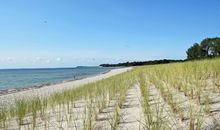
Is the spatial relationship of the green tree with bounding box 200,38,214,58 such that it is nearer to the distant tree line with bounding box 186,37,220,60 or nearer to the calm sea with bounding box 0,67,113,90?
the distant tree line with bounding box 186,37,220,60

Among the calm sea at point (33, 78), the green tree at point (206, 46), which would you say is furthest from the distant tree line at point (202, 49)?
the calm sea at point (33, 78)

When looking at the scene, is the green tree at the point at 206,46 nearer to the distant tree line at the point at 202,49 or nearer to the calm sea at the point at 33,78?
the distant tree line at the point at 202,49

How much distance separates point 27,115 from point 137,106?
7.77 feet

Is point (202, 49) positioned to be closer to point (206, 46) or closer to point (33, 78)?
point (206, 46)

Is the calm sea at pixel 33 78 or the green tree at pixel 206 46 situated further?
the green tree at pixel 206 46

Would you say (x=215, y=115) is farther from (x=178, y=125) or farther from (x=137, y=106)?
(x=137, y=106)

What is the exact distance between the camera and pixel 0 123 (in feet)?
17.3

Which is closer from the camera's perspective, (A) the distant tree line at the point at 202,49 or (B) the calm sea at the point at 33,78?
(B) the calm sea at the point at 33,78

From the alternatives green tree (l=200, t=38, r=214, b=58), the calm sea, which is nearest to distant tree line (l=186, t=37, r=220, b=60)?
green tree (l=200, t=38, r=214, b=58)

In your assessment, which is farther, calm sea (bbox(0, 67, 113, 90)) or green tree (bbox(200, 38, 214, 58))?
green tree (bbox(200, 38, 214, 58))

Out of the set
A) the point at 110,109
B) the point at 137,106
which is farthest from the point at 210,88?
the point at 110,109

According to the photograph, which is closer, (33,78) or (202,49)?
(33,78)

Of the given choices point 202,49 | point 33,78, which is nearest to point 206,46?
point 202,49

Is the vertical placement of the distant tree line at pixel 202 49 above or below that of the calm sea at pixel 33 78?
above
